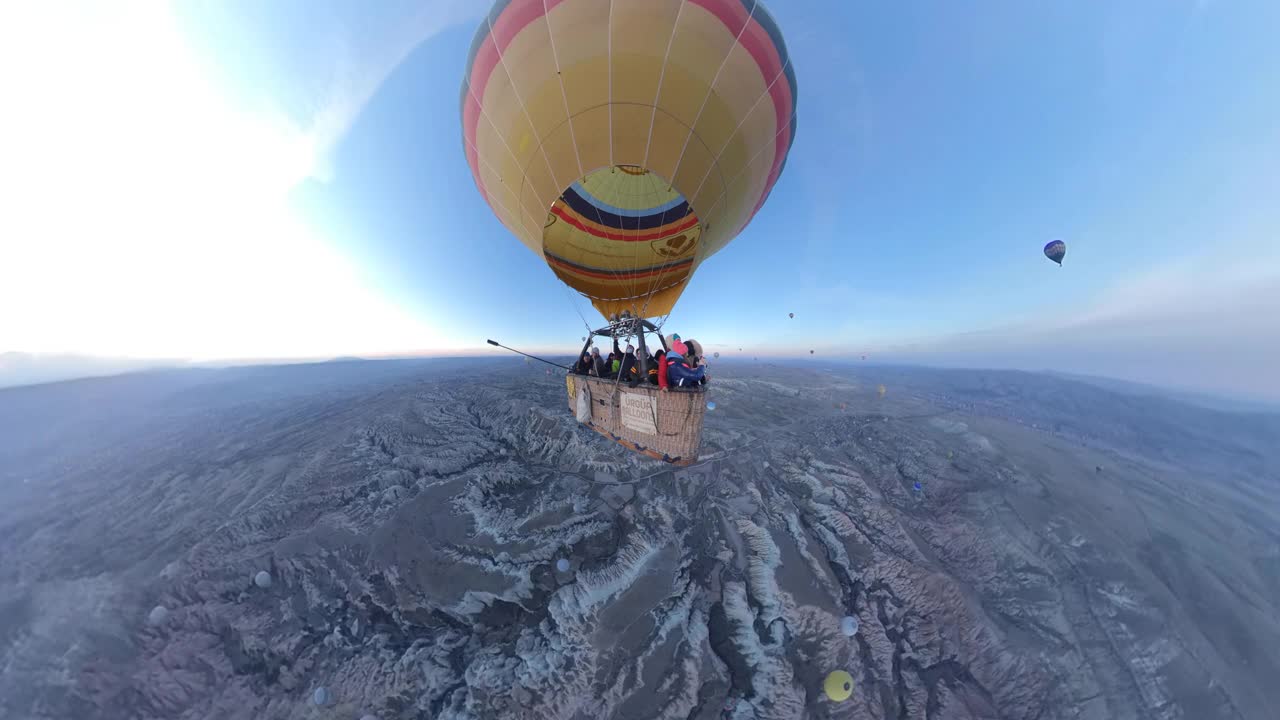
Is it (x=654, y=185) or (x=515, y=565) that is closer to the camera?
(x=654, y=185)

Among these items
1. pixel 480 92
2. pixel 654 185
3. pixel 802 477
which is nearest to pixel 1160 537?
pixel 802 477

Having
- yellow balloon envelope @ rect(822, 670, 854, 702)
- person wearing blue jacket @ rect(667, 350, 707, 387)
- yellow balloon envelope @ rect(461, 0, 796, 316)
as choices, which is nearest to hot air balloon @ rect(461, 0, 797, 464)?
yellow balloon envelope @ rect(461, 0, 796, 316)

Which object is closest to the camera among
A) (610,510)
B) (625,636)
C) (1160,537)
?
(625,636)

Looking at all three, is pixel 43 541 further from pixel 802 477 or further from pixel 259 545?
pixel 802 477

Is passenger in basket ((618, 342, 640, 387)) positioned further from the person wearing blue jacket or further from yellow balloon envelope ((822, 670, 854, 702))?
yellow balloon envelope ((822, 670, 854, 702))

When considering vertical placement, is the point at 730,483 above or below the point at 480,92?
below

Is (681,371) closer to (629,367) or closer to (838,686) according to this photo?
(629,367)

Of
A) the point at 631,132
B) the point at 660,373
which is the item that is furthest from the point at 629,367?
the point at 631,132

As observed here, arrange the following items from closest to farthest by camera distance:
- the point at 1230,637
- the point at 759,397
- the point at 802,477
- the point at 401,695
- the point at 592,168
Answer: the point at 592,168, the point at 401,695, the point at 1230,637, the point at 802,477, the point at 759,397

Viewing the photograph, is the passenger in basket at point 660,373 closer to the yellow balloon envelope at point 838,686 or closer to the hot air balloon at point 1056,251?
the yellow balloon envelope at point 838,686
